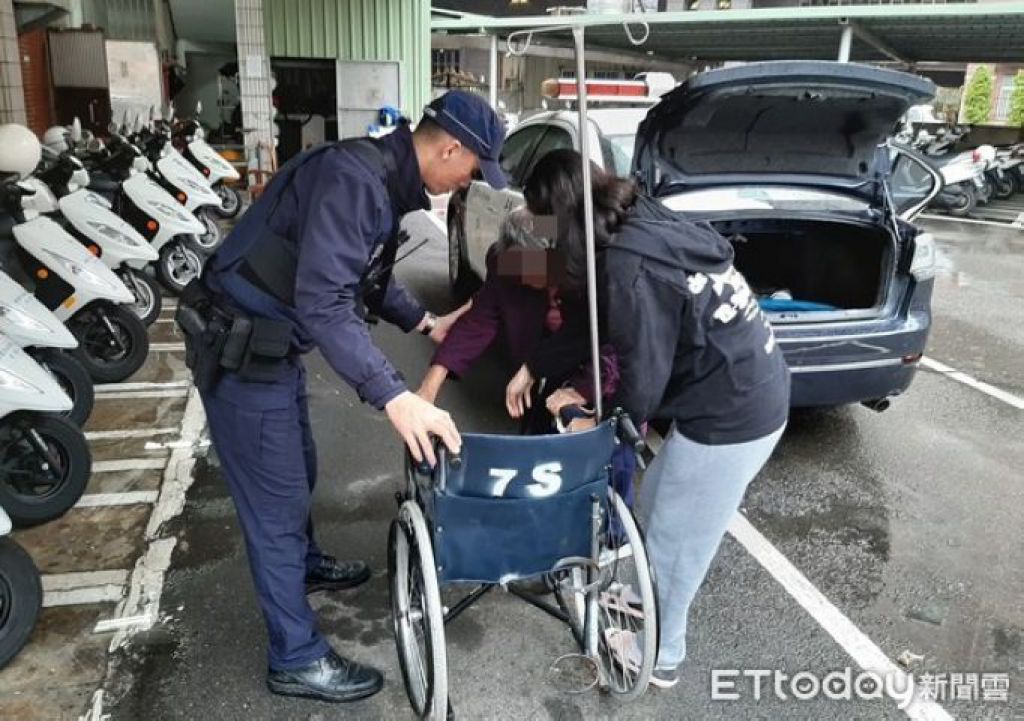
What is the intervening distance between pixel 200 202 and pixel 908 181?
5669 mm

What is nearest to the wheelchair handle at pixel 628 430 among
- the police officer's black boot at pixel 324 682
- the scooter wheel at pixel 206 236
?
the police officer's black boot at pixel 324 682

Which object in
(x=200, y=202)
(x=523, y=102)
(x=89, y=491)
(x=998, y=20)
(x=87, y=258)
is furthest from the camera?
(x=523, y=102)

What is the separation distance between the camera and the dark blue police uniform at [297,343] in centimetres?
191

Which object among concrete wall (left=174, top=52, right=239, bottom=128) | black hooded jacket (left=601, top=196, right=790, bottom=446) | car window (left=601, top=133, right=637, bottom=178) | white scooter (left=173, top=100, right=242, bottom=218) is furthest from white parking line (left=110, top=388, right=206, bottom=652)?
concrete wall (left=174, top=52, right=239, bottom=128)

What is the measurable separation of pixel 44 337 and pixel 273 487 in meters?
1.83

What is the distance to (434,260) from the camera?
853cm

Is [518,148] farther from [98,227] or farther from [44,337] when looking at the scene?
[44,337]

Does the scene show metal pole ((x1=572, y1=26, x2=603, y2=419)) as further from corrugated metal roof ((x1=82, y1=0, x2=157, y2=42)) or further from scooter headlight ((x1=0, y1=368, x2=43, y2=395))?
corrugated metal roof ((x1=82, y1=0, x2=157, y2=42))

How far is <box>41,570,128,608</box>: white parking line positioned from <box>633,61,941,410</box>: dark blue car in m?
2.83

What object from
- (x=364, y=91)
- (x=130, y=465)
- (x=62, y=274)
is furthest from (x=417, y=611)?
(x=364, y=91)

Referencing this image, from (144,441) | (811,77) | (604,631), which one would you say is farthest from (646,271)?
(144,441)

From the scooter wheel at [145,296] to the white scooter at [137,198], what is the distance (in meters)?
0.38

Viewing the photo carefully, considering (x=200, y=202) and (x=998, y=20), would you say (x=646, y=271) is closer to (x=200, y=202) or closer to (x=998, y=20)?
(x=200, y=202)

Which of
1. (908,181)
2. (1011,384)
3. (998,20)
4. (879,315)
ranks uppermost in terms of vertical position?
(998,20)
